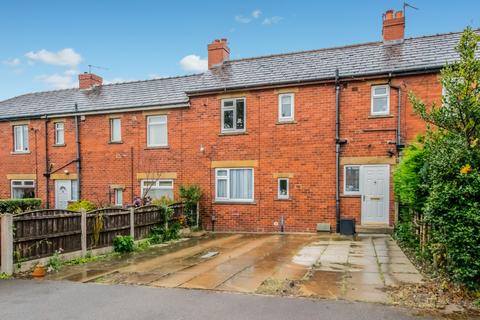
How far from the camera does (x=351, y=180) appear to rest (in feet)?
44.8

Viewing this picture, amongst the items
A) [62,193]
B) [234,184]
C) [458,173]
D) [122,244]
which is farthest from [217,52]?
[458,173]

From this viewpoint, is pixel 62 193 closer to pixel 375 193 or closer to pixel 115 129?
pixel 115 129

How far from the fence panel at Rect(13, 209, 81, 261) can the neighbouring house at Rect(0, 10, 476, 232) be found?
7047 mm

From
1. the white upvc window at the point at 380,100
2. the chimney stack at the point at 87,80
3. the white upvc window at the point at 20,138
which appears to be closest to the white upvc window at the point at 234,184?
the white upvc window at the point at 380,100

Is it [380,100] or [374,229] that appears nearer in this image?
[374,229]

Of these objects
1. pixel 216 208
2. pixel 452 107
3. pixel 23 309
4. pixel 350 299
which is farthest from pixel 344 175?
pixel 23 309

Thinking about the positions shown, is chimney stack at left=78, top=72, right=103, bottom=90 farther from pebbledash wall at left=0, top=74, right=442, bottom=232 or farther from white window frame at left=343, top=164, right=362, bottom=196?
white window frame at left=343, top=164, right=362, bottom=196

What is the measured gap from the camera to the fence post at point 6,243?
7469mm

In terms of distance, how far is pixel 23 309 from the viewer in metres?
5.54

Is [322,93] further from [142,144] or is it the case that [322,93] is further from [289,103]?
[142,144]

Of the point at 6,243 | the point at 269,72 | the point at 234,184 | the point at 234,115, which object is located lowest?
the point at 6,243

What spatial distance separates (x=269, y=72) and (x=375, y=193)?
6.72m

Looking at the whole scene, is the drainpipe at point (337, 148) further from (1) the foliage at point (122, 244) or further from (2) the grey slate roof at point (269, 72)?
(1) the foliage at point (122, 244)

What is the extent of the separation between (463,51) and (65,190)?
1823 cm
